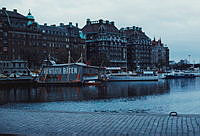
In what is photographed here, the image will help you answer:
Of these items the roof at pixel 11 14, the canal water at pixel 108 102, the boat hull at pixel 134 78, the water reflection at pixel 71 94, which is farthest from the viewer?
the roof at pixel 11 14

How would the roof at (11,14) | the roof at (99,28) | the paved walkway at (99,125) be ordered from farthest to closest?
the roof at (99,28) → the roof at (11,14) → the paved walkway at (99,125)

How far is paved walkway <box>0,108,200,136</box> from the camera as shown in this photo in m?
12.8

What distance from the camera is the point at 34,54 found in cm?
11006

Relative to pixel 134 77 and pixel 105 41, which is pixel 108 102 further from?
pixel 105 41

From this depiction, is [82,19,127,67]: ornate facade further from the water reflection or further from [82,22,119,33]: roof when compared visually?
the water reflection

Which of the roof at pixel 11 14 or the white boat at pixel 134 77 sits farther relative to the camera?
the roof at pixel 11 14

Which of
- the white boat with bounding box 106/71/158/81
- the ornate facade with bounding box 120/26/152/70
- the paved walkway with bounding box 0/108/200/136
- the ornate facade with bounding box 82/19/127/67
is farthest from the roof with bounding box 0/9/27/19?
the paved walkway with bounding box 0/108/200/136

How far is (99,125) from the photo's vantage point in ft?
47.7

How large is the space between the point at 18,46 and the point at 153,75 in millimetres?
52827

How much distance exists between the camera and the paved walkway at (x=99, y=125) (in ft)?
42.0

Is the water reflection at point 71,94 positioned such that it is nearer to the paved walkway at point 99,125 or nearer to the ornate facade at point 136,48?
the paved walkway at point 99,125

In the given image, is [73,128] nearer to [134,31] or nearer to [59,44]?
[59,44]

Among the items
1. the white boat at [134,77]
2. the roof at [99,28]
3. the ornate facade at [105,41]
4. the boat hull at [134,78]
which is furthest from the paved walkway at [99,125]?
the roof at [99,28]

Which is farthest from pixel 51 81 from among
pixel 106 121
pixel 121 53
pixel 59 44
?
pixel 121 53
